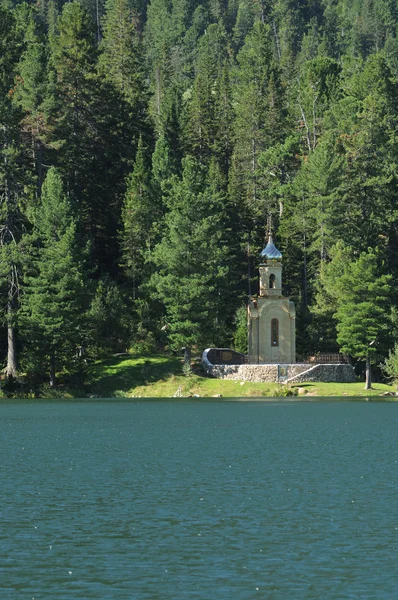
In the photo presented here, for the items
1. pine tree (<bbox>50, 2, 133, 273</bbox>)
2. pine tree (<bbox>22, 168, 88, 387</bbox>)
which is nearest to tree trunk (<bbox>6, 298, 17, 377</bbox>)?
pine tree (<bbox>22, 168, 88, 387</bbox>)

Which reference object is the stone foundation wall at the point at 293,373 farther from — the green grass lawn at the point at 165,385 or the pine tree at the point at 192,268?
the pine tree at the point at 192,268

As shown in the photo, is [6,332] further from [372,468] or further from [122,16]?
[122,16]

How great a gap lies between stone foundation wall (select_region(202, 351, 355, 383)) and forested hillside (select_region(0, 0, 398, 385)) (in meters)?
2.33

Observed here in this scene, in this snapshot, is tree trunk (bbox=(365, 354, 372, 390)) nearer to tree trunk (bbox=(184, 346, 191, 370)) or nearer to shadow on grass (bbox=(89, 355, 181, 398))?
tree trunk (bbox=(184, 346, 191, 370))

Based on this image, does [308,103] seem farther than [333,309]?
Yes

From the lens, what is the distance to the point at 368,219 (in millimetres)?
107438

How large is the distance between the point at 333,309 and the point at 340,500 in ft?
212

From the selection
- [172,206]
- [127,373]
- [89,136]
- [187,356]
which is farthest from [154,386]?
[89,136]

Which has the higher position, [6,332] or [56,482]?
[6,332]

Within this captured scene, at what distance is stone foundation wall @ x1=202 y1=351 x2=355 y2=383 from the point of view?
300ft

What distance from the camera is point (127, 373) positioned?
93.6 metres

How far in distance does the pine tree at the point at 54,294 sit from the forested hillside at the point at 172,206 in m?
0.16

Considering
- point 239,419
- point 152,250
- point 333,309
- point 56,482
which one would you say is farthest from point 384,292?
point 56,482

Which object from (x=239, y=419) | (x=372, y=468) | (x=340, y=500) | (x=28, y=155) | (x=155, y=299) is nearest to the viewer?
(x=340, y=500)
